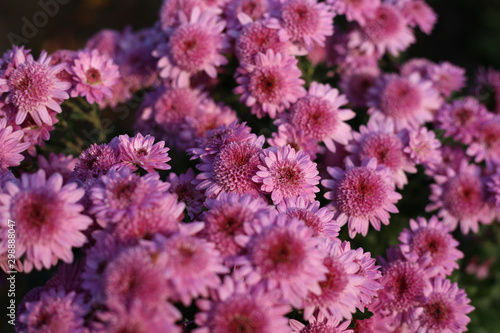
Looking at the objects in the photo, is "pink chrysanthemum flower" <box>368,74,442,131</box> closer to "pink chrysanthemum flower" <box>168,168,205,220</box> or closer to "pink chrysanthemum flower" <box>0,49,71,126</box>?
"pink chrysanthemum flower" <box>168,168,205,220</box>

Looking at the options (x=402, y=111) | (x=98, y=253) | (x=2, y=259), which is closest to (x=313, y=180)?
(x=98, y=253)

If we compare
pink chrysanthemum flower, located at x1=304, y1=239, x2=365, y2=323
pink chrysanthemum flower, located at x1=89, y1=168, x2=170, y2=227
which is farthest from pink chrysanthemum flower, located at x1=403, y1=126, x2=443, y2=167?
pink chrysanthemum flower, located at x1=89, y1=168, x2=170, y2=227

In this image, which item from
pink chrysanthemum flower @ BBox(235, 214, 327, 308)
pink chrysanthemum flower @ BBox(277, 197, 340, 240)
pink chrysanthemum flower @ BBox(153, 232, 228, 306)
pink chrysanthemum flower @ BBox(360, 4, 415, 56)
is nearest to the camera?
pink chrysanthemum flower @ BBox(153, 232, 228, 306)

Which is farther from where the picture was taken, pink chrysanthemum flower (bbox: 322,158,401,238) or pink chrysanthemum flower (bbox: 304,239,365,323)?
pink chrysanthemum flower (bbox: 322,158,401,238)

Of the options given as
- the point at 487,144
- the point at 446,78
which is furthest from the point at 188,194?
the point at 446,78

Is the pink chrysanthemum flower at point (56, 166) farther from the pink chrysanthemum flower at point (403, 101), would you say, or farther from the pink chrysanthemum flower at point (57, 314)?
the pink chrysanthemum flower at point (403, 101)

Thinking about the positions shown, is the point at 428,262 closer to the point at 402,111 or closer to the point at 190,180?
the point at 402,111

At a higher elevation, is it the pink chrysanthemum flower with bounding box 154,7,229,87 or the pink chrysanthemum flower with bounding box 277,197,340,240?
the pink chrysanthemum flower with bounding box 154,7,229,87
